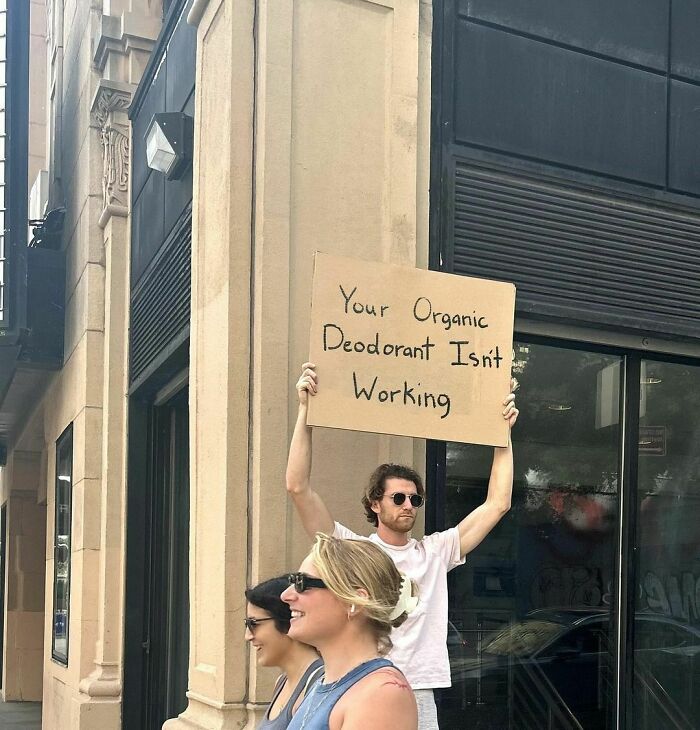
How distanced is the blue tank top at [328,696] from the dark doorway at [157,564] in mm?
5265

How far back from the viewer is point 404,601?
9.39ft

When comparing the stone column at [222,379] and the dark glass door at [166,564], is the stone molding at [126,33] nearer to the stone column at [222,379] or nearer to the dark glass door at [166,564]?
the dark glass door at [166,564]

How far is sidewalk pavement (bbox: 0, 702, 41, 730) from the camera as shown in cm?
1388

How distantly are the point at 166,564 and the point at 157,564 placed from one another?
0.14 meters

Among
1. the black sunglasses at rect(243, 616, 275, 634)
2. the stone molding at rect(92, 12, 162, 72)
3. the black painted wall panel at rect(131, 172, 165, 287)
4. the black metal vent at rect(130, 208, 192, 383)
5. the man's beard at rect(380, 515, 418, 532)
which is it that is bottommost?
the black sunglasses at rect(243, 616, 275, 634)

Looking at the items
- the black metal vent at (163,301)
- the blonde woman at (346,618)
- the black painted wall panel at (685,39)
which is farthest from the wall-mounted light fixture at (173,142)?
the blonde woman at (346,618)

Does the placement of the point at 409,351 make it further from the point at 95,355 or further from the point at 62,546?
the point at 62,546

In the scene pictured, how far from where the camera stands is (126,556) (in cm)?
884

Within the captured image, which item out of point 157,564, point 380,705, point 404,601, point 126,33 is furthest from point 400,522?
point 126,33

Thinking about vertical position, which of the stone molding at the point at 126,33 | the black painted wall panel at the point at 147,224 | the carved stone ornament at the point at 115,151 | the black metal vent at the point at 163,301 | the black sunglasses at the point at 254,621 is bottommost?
the black sunglasses at the point at 254,621

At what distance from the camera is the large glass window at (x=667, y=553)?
6.50m

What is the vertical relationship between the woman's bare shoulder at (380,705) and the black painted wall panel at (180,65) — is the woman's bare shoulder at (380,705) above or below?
below

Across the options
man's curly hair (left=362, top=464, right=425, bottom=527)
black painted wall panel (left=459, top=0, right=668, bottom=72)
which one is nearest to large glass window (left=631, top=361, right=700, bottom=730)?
black painted wall panel (left=459, top=0, right=668, bottom=72)

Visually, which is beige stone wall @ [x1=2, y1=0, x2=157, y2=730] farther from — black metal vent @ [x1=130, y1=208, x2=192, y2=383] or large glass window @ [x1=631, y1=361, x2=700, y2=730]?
large glass window @ [x1=631, y1=361, x2=700, y2=730]
